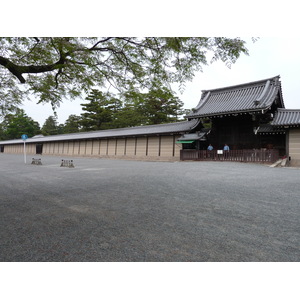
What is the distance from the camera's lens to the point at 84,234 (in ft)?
9.28

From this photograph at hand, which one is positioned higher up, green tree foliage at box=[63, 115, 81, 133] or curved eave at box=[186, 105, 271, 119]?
green tree foliage at box=[63, 115, 81, 133]

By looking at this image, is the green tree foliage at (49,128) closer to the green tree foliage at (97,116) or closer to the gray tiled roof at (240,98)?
the green tree foliage at (97,116)

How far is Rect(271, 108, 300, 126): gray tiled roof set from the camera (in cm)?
1350

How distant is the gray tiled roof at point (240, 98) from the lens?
15267mm

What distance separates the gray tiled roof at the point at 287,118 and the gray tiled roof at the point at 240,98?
46.0 inches

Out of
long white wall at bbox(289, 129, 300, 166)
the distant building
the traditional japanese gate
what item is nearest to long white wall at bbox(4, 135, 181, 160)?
the distant building

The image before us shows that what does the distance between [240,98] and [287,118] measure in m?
4.48

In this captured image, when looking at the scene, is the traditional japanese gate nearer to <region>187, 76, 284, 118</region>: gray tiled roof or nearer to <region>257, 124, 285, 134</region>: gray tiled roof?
<region>257, 124, 285, 134</region>: gray tiled roof

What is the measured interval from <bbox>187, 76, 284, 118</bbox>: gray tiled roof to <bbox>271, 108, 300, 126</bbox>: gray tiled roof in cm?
117

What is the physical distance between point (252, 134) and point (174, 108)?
63.2 ft

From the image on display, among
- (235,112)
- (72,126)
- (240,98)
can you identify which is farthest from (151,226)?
(72,126)

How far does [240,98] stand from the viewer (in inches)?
693

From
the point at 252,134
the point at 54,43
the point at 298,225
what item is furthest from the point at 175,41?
the point at 252,134

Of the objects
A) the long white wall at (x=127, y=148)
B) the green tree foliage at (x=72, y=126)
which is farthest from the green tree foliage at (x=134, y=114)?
the green tree foliage at (x=72, y=126)
